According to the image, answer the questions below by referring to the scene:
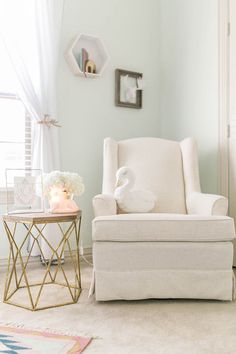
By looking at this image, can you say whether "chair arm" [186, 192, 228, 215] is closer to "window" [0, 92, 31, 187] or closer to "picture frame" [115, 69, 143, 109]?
"picture frame" [115, 69, 143, 109]

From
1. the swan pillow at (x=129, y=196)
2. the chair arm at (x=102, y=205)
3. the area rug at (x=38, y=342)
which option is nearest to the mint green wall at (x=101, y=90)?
the swan pillow at (x=129, y=196)

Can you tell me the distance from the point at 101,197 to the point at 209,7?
1.86 metres

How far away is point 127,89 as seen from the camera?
3.43 meters

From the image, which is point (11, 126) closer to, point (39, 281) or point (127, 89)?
point (127, 89)

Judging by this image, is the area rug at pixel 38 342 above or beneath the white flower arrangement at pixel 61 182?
beneath

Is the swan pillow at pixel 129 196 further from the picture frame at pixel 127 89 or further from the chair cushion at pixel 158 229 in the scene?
the picture frame at pixel 127 89

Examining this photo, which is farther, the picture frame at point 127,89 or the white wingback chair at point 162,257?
the picture frame at point 127,89

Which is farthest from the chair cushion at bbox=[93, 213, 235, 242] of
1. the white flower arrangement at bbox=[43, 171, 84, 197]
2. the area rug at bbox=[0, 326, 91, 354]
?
the area rug at bbox=[0, 326, 91, 354]

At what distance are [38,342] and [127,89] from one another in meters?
2.40

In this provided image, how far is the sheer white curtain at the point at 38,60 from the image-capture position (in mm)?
2820

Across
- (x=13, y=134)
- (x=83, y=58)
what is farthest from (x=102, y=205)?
(x=83, y=58)

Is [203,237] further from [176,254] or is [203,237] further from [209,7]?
[209,7]

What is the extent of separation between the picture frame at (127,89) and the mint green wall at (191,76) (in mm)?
295

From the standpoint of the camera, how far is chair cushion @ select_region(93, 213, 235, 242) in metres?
2.02
